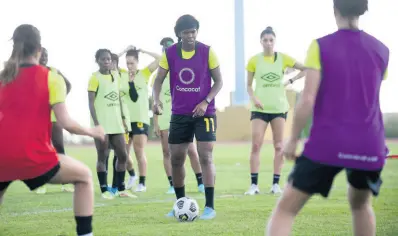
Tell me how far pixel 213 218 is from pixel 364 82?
4336 mm

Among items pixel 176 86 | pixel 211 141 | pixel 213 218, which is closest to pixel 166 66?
pixel 176 86

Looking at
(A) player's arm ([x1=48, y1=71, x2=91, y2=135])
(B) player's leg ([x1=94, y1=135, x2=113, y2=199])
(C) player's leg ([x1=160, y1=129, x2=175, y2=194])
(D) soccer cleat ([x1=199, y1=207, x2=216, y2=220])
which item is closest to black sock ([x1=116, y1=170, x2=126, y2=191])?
(B) player's leg ([x1=94, y1=135, x2=113, y2=199])

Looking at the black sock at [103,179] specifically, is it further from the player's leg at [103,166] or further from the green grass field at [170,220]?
the green grass field at [170,220]

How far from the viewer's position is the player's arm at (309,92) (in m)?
4.90

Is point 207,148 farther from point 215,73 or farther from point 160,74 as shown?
point 160,74

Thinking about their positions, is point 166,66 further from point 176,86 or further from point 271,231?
point 271,231

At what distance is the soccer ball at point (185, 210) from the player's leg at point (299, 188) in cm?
365

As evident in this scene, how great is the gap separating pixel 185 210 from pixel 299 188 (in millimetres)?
3787

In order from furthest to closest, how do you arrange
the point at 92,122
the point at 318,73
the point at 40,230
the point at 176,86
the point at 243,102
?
1. the point at 243,102
2. the point at 92,122
3. the point at 176,86
4. the point at 40,230
5. the point at 318,73

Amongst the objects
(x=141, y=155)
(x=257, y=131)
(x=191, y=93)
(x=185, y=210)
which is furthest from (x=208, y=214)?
(x=141, y=155)

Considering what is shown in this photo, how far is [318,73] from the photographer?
4.95m

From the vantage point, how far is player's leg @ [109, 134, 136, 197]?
1206cm

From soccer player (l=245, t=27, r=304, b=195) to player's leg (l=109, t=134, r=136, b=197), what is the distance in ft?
6.56

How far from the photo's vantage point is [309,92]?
4910 millimetres
